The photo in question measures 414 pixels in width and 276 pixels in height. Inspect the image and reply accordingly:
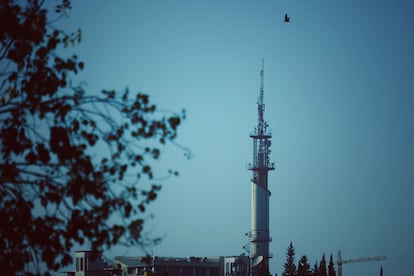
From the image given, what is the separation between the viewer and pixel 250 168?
178m

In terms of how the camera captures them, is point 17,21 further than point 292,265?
No

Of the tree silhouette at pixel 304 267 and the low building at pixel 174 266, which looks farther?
the tree silhouette at pixel 304 267

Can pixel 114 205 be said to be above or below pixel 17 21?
below

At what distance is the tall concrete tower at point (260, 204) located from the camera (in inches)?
6634

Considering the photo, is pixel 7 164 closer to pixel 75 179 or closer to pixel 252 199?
pixel 75 179

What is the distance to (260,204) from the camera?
17225 cm

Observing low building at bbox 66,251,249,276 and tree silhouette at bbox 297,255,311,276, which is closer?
low building at bbox 66,251,249,276

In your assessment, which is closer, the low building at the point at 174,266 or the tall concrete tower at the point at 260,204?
the low building at the point at 174,266

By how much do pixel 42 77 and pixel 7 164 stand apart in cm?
270

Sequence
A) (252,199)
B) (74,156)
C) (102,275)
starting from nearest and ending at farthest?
1. (74,156)
2. (102,275)
3. (252,199)

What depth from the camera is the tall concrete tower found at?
553 ft

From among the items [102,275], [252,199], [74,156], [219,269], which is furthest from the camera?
[252,199]

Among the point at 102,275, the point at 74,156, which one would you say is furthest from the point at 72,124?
the point at 102,275

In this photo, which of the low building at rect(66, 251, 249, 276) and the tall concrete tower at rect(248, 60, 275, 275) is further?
the tall concrete tower at rect(248, 60, 275, 275)
